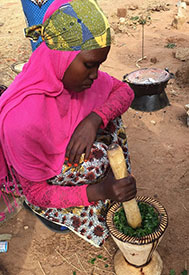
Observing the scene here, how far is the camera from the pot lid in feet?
13.4

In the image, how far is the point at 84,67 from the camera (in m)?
1.77

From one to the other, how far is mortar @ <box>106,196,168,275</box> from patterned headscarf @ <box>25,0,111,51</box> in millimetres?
1080

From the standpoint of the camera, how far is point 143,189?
2975 mm

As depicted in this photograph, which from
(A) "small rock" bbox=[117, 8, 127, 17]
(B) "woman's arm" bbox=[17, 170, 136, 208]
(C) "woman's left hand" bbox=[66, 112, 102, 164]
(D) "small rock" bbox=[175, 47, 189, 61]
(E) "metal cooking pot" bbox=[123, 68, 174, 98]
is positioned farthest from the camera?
(A) "small rock" bbox=[117, 8, 127, 17]

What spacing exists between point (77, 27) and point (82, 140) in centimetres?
73

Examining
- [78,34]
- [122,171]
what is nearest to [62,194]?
[122,171]

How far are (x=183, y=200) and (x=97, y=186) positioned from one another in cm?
121

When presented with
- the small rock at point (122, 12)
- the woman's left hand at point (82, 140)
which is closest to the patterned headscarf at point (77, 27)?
the woman's left hand at point (82, 140)

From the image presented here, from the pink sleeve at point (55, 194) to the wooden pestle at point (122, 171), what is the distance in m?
0.27

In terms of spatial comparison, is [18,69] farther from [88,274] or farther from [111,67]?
[88,274]

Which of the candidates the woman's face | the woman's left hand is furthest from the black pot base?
the woman's face

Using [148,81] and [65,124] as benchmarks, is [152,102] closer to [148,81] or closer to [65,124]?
[148,81]

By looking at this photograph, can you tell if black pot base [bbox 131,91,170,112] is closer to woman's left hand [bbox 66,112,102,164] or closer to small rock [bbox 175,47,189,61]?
small rock [bbox 175,47,189,61]

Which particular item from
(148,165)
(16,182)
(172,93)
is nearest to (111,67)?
(172,93)
